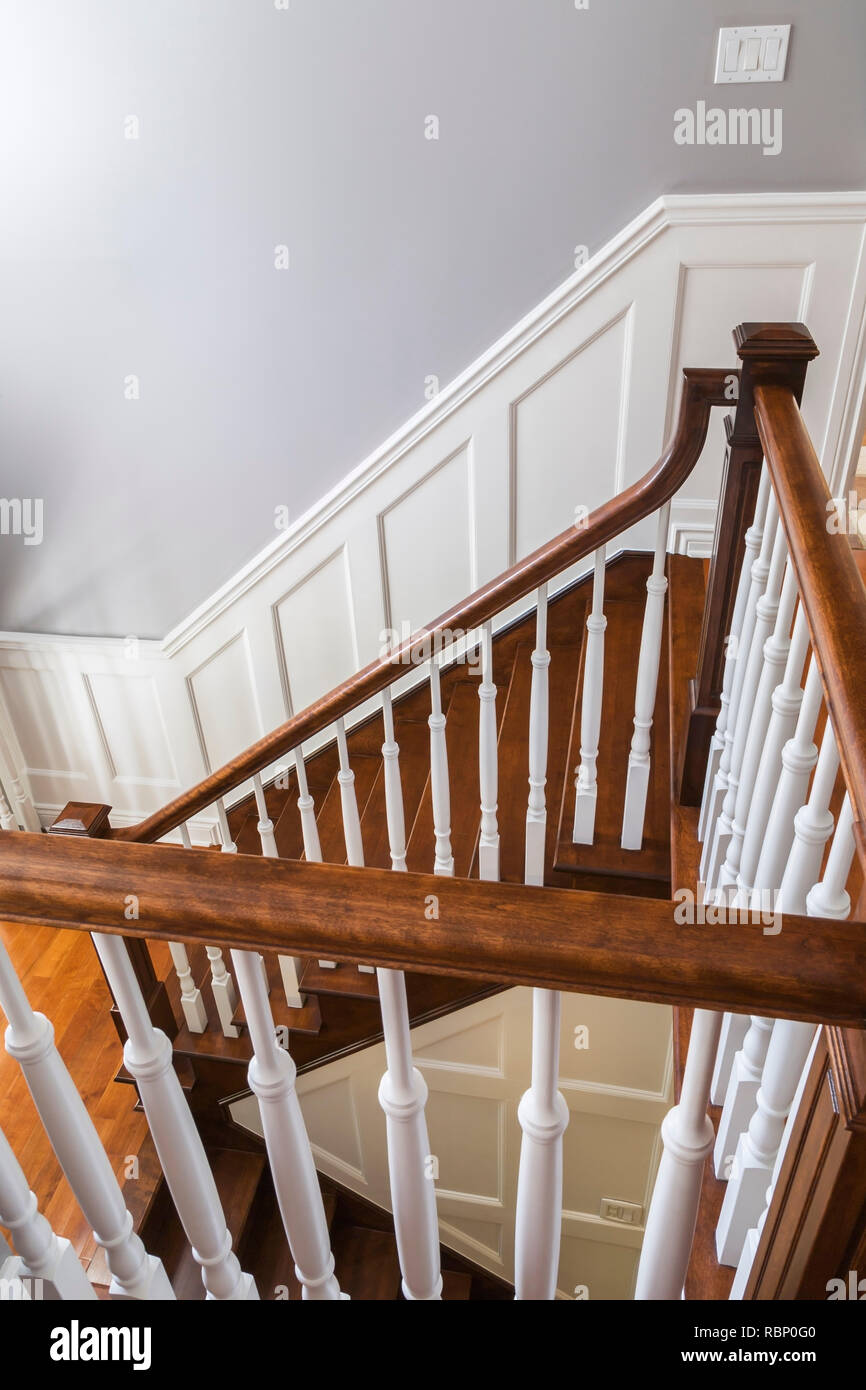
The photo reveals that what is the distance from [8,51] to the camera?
8.71 ft

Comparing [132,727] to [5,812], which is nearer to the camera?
Result: [132,727]

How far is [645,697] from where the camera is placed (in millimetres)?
1923

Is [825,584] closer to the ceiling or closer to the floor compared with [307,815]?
closer to the ceiling

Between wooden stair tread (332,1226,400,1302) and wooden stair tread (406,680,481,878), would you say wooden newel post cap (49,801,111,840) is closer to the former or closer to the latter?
wooden stair tread (406,680,481,878)

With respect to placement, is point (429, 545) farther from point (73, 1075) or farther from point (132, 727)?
point (73, 1075)

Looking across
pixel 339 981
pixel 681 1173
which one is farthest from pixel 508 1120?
pixel 681 1173

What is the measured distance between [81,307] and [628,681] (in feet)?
6.62

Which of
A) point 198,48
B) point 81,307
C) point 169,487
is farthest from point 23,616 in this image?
point 198,48

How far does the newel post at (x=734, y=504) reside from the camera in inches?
58.0

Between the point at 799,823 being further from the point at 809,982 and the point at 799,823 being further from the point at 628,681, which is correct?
the point at 628,681

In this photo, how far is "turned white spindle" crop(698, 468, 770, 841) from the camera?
4.99 ft

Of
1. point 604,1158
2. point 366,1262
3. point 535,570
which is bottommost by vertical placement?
point 366,1262

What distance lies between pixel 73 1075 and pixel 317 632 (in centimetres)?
160

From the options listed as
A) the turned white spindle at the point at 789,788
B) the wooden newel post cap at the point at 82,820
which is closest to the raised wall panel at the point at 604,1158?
the wooden newel post cap at the point at 82,820
